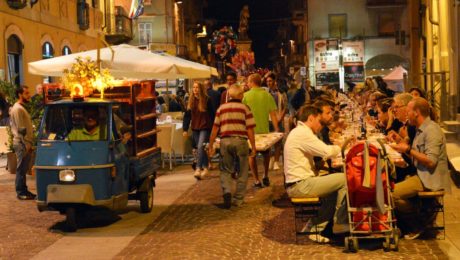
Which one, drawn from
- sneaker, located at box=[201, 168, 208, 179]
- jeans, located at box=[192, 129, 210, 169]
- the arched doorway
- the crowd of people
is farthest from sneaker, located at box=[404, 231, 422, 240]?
the arched doorway

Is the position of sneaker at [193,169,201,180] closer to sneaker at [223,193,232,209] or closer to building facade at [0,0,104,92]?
sneaker at [223,193,232,209]

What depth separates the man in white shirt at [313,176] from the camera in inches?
341

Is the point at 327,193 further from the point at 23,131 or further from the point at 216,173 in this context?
the point at 216,173

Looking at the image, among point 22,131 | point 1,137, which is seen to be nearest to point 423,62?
point 1,137

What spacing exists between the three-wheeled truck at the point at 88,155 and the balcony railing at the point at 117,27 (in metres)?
26.5

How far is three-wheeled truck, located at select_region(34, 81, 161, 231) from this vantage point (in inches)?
390

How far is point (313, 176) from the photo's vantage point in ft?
29.5

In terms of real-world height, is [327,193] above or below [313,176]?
below

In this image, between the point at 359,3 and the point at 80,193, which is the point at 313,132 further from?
the point at 359,3

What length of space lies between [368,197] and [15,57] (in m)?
17.9

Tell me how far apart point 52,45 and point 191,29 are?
152 feet

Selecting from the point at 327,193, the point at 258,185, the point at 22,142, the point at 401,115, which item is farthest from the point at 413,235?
the point at 22,142

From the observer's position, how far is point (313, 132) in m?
9.16

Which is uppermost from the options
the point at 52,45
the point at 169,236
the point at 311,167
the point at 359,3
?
the point at 359,3
